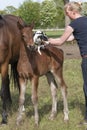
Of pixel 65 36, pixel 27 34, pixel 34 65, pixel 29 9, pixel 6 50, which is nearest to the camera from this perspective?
pixel 27 34

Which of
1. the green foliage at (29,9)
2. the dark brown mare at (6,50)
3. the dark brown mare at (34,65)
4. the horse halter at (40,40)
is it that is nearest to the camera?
the dark brown mare at (34,65)

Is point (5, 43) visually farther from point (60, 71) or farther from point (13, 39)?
point (60, 71)

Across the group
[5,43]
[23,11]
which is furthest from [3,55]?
[23,11]

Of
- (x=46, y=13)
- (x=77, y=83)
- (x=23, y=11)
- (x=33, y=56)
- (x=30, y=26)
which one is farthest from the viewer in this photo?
(x=46, y=13)

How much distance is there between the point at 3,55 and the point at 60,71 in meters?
1.06

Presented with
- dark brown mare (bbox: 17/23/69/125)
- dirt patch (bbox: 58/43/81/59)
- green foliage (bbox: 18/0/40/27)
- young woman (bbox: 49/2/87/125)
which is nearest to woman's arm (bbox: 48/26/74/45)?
young woman (bbox: 49/2/87/125)

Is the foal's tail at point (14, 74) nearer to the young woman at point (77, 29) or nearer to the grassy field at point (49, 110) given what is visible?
the grassy field at point (49, 110)

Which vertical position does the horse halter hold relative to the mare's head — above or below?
below

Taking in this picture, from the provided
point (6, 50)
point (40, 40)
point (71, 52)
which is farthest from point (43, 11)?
point (40, 40)

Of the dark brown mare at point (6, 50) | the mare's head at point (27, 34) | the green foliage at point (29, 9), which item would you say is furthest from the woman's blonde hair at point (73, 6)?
the green foliage at point (29, 9)

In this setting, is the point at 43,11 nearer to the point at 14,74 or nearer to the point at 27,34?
the point at 14,74

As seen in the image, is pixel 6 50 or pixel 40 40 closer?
pixel 40 40

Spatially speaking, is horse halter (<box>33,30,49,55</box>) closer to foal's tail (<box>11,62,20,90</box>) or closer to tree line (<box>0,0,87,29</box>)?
foal's tail (<box>11,62,20,90</box>)

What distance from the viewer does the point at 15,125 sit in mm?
6324
